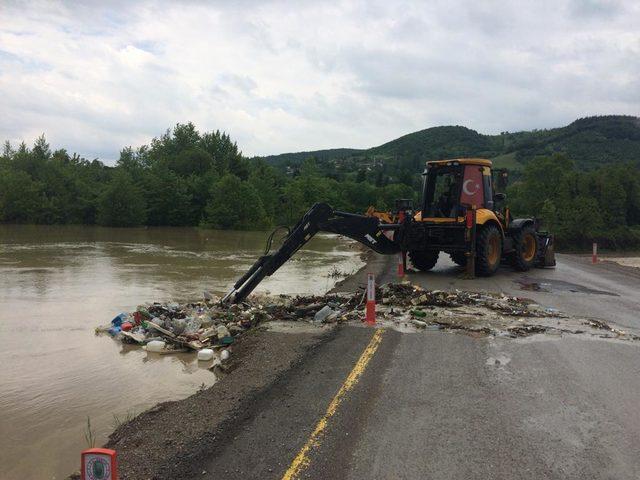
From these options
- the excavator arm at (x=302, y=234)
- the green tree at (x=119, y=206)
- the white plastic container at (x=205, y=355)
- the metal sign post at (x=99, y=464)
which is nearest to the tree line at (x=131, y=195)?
the green tree at (x=119, y=206)

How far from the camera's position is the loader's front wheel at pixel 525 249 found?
16.5 metres

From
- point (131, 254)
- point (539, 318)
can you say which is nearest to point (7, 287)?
point (131, 254)

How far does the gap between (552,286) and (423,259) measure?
400 cm

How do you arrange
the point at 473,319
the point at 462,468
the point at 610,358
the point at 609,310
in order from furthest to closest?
the point at 609,310 < the point at 473,319 < the point at 610,358 < the point at 462,468

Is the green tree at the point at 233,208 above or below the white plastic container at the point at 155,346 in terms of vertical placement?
above

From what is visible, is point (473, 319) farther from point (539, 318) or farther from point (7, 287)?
point (7, 287)

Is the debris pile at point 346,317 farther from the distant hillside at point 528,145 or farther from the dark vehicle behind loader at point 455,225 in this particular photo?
the distant hillside at point 528,145

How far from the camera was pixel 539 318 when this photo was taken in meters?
9.69

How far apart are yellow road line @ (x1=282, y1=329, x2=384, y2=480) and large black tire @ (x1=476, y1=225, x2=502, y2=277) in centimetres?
772

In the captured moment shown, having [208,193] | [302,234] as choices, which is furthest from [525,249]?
[208,193]

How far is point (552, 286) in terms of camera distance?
46.5 feet

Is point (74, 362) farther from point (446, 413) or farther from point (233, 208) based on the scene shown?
point (233, 208)

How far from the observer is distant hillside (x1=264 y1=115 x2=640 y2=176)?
11748 centimetres

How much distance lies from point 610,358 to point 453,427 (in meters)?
3.56
